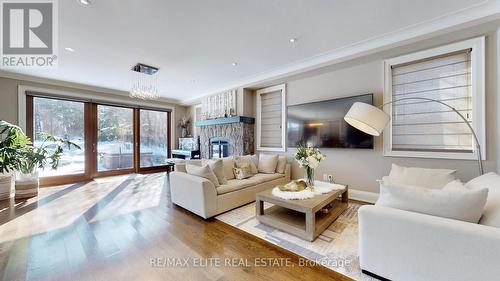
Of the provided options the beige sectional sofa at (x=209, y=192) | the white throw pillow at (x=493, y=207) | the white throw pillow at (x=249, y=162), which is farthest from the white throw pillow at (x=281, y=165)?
the white throw pillow at (x=493, y=207)

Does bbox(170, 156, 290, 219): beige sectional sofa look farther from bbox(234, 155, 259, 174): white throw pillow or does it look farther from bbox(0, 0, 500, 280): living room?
bbox(234, 155, 259, 174): white throw pillow

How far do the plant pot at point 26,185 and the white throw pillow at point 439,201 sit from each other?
19.5 ft

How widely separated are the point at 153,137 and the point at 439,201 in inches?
282

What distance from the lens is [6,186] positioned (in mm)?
3674

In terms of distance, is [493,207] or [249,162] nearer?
[493,207]

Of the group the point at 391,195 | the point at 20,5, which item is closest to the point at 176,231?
the point at 391,195

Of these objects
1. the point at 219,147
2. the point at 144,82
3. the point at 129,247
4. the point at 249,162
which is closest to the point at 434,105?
the point at 249,162

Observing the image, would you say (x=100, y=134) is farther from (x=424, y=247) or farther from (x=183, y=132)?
(x=424, y=247)

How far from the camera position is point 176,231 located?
7.97ft

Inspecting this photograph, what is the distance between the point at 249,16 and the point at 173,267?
2921 millimetres

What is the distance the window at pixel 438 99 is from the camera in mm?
2623

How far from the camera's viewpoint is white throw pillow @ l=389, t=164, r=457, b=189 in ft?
7.57

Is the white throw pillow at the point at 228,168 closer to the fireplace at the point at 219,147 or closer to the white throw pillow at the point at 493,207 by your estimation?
the fireplace at the point at 219,147

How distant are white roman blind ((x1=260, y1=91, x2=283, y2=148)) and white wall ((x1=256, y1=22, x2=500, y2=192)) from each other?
1.46 feet
